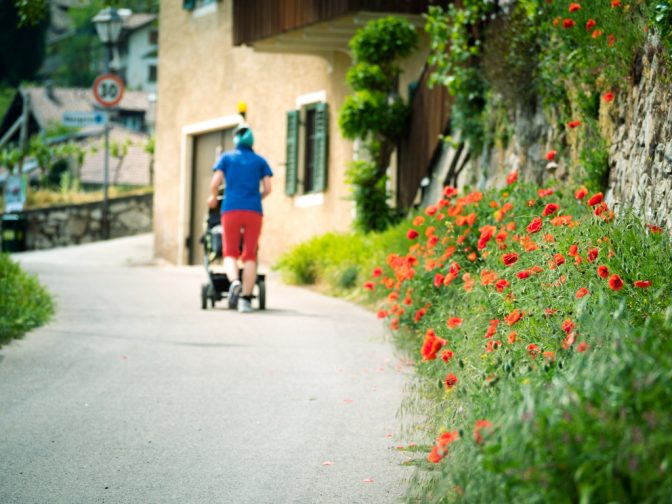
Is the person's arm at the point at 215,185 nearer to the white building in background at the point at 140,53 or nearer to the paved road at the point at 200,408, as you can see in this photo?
the paved road at the point at 200,408

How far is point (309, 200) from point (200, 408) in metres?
13.2

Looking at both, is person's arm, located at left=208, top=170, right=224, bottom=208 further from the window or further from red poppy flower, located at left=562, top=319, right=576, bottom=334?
red poppy flower, located at left=562, top=319, right=576, bottom=334

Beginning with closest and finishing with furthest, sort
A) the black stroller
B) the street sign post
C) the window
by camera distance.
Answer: the black stroller < the window < the street sign post

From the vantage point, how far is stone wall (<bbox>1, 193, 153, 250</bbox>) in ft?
109

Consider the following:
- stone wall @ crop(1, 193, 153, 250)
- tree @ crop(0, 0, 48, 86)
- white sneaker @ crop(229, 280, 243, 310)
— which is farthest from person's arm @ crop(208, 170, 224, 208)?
tree @ crop(0, 0, 48, 86)

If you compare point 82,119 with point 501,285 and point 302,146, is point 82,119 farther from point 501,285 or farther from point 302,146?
point 501,285

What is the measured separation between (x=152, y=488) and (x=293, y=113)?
15855 millimetres

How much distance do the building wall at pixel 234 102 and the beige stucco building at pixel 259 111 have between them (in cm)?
2

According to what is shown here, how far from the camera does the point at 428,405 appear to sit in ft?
22.5

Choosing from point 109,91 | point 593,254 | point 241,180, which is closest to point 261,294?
point 241,180

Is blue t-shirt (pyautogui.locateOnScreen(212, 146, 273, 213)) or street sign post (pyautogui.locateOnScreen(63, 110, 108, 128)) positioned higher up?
street sign post (pyautogui.locateOnScreen(63, 110, 108, 128))

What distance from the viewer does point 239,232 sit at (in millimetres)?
13297

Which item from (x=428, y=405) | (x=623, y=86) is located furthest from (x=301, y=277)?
(x=428, y=405)

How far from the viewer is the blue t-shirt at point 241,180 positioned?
13.1 m
